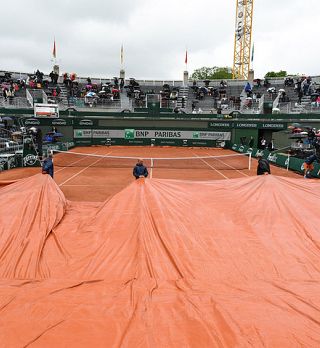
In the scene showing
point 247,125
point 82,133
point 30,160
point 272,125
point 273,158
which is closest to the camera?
point 30,160

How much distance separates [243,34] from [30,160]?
206 feet

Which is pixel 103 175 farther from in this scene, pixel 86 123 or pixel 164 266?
pixel 86 123

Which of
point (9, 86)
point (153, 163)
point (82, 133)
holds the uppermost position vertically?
point (9, 86)

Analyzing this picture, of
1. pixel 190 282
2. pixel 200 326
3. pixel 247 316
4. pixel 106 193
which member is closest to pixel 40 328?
pixel 200 326

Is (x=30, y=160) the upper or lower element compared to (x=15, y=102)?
lower

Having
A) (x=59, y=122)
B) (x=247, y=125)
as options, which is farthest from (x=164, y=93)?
(x=59, y=122)

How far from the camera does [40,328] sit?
Result: 4480mm

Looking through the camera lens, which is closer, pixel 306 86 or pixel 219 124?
pixel 219 124

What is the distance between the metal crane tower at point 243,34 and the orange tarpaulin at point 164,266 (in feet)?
227

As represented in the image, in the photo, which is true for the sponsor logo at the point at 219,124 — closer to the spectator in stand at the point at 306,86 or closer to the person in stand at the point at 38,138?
the spectator in stand at the point at 306,86

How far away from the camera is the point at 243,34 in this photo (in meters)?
70.9

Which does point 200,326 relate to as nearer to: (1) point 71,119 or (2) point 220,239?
(2) point 220,239

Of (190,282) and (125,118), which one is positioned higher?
(125,118)

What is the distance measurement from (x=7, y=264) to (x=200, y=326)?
4.11m
